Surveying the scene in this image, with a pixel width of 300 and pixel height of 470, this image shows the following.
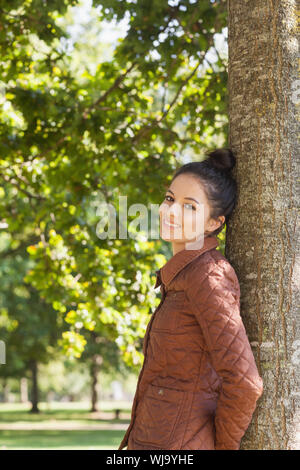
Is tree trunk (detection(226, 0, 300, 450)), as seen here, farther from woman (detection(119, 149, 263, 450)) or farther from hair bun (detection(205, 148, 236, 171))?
woman (detection(119, 149, 263, 450))

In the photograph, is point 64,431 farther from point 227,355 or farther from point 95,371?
point 227,355

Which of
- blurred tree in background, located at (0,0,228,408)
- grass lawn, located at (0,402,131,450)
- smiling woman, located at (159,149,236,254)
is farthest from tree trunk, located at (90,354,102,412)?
smiling woman, located at (159,149,236,254)

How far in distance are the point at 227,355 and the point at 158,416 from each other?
0.35 m

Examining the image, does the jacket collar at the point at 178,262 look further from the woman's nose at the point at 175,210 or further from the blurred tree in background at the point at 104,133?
the blurred tree in background at the point at 104,133

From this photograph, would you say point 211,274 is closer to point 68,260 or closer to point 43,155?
point 43,155

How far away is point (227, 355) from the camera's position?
78.7 inches

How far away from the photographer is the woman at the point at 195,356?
200cm

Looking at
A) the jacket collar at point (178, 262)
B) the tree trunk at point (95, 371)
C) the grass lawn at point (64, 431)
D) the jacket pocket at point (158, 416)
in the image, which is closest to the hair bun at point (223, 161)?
the jacket collar at point (178, 262)

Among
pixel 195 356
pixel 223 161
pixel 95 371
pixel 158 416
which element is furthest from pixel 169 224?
pixel 95 371

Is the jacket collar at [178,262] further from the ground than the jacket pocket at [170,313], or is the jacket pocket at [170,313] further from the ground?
the jacket collar at [178,262]

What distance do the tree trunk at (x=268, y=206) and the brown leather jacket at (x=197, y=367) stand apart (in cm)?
17

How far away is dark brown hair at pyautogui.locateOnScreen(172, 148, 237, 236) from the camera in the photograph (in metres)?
2.39

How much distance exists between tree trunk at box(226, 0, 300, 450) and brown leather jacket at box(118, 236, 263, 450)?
0.17 m

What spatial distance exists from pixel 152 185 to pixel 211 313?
3.81 m
